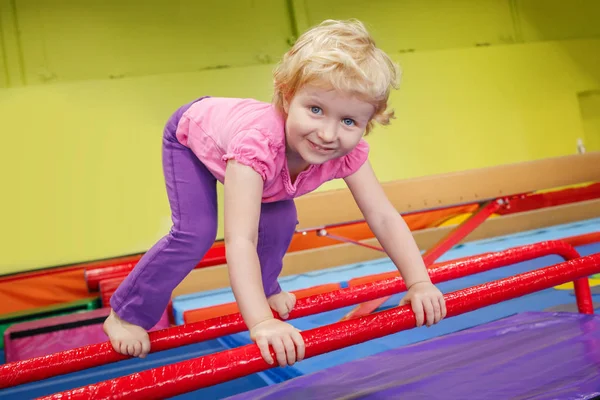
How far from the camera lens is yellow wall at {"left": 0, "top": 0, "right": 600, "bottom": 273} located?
14.8ft

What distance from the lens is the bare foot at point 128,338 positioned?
4.10 feet

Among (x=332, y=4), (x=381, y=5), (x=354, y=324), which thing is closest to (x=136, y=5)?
(x=332, y=4)

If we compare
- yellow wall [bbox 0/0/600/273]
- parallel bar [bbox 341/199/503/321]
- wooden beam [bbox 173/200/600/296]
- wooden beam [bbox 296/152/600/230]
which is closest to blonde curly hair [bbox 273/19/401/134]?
parallel bar [bbox 341/199/503/321]

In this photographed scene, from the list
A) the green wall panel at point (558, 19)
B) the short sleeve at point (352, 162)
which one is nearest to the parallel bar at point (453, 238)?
the short sleeve at point (352, 162)

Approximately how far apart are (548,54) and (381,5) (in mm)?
1905

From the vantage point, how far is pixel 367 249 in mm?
4254

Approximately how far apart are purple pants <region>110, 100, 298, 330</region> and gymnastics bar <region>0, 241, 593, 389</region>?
0.08 meters

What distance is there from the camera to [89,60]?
479cm

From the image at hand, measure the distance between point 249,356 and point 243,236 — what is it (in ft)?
0.82

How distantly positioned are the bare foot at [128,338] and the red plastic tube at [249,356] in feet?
1.13

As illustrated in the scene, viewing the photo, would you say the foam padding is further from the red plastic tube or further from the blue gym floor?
the red plastic tube

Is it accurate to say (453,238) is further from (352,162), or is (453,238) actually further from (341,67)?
(341,67)

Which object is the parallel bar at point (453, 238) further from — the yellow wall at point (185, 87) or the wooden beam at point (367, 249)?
the yellow wall at point (185, 87)

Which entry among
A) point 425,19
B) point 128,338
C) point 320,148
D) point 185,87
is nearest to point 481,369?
point 320,148
